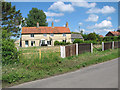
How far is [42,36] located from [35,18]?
20490mm

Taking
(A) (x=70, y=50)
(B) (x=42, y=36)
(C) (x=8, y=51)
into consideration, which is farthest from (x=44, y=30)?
(C) (x=8, y=51)

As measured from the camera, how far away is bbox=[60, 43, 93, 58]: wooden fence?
11613 millimetres

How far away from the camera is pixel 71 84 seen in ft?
17.9

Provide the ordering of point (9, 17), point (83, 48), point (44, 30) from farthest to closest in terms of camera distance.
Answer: point (44, 30) → point (9, 17) → point (83, 48)

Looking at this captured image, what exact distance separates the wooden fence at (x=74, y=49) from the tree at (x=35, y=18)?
Result: 149 ft

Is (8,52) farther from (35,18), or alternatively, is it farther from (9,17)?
(35,18)

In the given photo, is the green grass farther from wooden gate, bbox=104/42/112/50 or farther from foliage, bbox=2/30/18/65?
wooden gate, bbox=104/42/112/50

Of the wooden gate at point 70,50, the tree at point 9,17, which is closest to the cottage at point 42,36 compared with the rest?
the tree at point 9,17

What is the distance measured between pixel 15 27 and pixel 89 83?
96.6ft

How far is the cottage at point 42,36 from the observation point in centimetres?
4000

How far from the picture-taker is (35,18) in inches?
2323

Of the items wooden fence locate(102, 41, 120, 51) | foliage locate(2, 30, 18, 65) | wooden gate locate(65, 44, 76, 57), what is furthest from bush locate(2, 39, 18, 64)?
wooden fence locate(102, 41, 120, 51)

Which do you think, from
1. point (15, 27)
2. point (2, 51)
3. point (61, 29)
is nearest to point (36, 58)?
point (2, 51)

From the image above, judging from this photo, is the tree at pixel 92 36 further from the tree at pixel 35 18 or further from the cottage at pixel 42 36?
the tree at pixel 35 18
